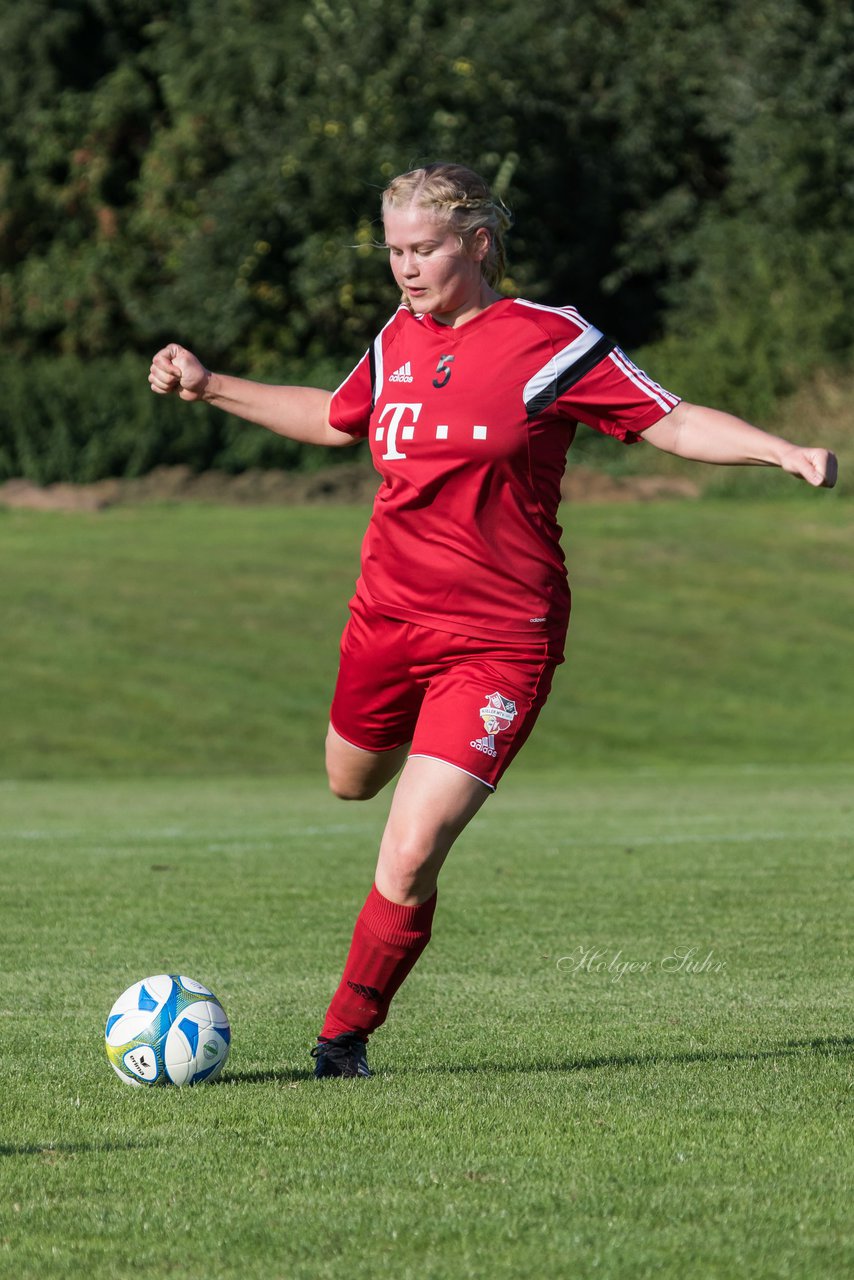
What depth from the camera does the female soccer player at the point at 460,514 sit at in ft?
16.9

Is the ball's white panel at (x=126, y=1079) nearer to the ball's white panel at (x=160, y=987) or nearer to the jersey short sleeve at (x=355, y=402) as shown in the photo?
the ball's white panel at (x=160, y=987)

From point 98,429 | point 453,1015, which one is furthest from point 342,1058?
point 98,429

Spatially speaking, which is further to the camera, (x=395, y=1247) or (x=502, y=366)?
(x=502, y=366)

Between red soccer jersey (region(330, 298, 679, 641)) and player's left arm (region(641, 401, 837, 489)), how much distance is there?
0.06 meters

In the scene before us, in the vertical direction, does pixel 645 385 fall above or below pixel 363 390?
above

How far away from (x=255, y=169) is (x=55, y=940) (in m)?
37.0

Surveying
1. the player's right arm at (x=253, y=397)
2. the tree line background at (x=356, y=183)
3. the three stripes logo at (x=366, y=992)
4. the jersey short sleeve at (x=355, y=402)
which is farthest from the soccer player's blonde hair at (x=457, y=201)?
the tree line background at (x=356, y=183)

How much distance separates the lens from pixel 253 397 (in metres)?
5.90

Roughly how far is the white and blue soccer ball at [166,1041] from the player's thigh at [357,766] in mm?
857

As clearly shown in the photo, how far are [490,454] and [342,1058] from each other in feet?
5.80

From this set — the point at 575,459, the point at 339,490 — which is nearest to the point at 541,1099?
the point at 339,490

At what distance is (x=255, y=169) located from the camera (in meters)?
42.5

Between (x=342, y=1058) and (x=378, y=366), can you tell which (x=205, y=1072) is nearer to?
(x=342, y=1058)

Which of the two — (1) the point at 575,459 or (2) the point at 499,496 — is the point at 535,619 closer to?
(2) the point at 499,496
